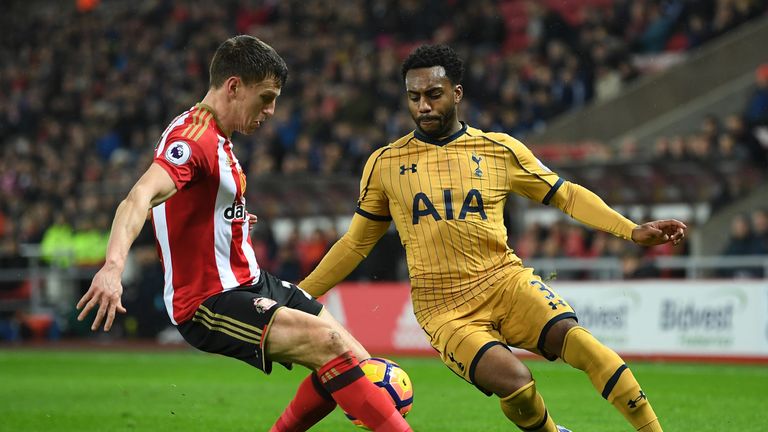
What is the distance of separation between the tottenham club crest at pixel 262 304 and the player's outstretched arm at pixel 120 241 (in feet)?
2.51

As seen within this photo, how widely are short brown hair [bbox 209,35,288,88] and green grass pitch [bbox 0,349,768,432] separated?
3.67 metres

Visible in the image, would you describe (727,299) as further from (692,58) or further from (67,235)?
(67,235)

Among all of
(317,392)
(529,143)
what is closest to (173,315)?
(317,392)

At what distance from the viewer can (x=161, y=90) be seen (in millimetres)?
25797

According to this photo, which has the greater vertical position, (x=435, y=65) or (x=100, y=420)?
(x=435, y=65)

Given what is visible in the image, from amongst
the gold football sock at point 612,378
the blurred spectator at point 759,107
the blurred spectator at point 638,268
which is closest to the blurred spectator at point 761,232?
the blurred spectator at point 638,268

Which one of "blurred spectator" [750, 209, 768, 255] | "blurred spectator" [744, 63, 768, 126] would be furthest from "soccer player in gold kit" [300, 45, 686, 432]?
"blurred spectator" [744, 63, 768, 126]

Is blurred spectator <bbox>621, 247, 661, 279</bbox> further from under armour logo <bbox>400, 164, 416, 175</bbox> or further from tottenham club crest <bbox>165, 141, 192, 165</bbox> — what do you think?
tottenham club crest <bbox>165, 141, 192, 165</bbox>

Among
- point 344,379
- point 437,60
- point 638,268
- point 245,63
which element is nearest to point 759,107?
point 638,268

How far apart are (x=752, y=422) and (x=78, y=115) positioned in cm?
2206

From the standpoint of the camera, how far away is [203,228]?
18.3 feet

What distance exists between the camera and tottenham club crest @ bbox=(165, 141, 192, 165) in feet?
17.0

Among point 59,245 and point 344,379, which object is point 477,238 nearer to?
point 344,379

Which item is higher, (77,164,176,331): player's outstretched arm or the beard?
the beard
